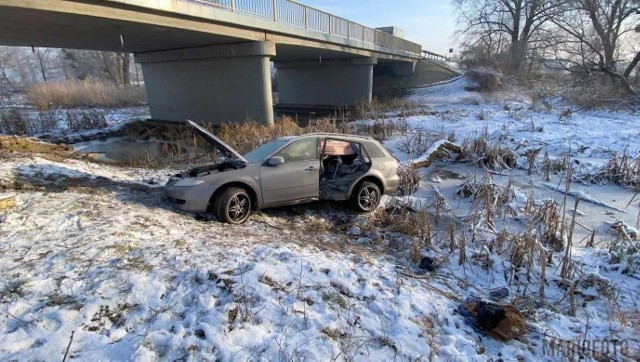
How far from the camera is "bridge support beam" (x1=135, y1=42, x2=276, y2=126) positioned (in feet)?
50.6

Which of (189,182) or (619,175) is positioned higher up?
(189,182)

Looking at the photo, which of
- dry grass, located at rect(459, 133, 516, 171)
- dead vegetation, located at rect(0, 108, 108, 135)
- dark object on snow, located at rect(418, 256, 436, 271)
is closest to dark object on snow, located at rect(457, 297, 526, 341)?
dark object on snow, located at rect(418, 256, 436, 271)

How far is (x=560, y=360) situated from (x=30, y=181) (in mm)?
7781

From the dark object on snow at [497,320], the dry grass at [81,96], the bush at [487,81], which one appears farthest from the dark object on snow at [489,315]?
the bush at [487,81]

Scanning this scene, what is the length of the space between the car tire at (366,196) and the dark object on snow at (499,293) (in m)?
2.90

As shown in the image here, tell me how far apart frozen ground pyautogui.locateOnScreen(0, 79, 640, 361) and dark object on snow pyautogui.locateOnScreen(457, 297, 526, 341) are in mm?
92

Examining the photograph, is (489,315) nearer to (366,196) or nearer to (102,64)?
(366,196)

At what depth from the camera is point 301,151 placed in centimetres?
642

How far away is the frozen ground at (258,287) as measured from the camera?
9.18 ft

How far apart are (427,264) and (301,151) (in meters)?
2.86

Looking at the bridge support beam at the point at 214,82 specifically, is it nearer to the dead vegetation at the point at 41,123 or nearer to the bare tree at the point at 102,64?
the dead vegetation at the point at 41,123

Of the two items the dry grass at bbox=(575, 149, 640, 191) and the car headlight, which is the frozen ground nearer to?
the car headlight

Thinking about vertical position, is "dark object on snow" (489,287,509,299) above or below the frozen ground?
below

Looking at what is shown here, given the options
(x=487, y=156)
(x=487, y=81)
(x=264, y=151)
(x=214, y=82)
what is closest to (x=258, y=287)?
(x=264, y=151)
